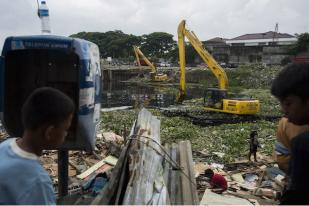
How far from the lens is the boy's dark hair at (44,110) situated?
7.69 feet

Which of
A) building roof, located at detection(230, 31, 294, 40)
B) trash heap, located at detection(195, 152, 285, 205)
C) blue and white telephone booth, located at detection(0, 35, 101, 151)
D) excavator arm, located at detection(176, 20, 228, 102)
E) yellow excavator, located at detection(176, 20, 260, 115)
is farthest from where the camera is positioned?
building roof, located at detection(230, 31, 294, 40)

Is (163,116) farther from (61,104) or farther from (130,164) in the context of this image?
(61,104)

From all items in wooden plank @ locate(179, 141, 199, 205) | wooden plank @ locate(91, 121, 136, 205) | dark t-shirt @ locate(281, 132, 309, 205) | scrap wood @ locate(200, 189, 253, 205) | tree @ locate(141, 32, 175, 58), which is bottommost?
scrap wood @ locate(200, 189, 253, 205)

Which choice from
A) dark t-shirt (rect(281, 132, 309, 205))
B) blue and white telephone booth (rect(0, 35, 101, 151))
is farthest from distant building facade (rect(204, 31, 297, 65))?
dark t-shirt (rect(281, 132, 309, 205))

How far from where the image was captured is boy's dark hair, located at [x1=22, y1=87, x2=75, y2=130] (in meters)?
2.34

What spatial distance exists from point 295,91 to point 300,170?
48cm

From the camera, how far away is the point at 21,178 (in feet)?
→ 7.19

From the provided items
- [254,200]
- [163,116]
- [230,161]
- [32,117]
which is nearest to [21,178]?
[32,117]

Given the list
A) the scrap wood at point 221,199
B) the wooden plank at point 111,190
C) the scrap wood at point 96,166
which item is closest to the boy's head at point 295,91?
the wooden plank at point 111,190

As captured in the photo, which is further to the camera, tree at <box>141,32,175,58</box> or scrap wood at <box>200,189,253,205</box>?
tree at <box>141,32,175,58</box>

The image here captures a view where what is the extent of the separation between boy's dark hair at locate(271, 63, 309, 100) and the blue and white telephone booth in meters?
2.24

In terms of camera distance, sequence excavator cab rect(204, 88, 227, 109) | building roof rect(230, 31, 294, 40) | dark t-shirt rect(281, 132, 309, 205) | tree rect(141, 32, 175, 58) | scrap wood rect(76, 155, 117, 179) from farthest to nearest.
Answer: tree rect(141, 32, 175, 58) → building roof rect(230, 31, 294, 40) → excavator cab rect(204, 88, 227, 109) → scrap wood rect(76, 155, 117, 179) → dark t-shirt rect(281, 132, 309, 205)

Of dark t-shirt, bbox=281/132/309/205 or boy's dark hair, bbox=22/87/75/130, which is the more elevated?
boy's dark hair, bbox=22/87/75/130

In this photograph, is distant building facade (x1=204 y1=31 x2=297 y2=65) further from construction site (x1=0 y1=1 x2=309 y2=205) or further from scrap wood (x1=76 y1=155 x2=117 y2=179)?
scrap wood (x1=76 y1=155 x2=117 y2=179)
